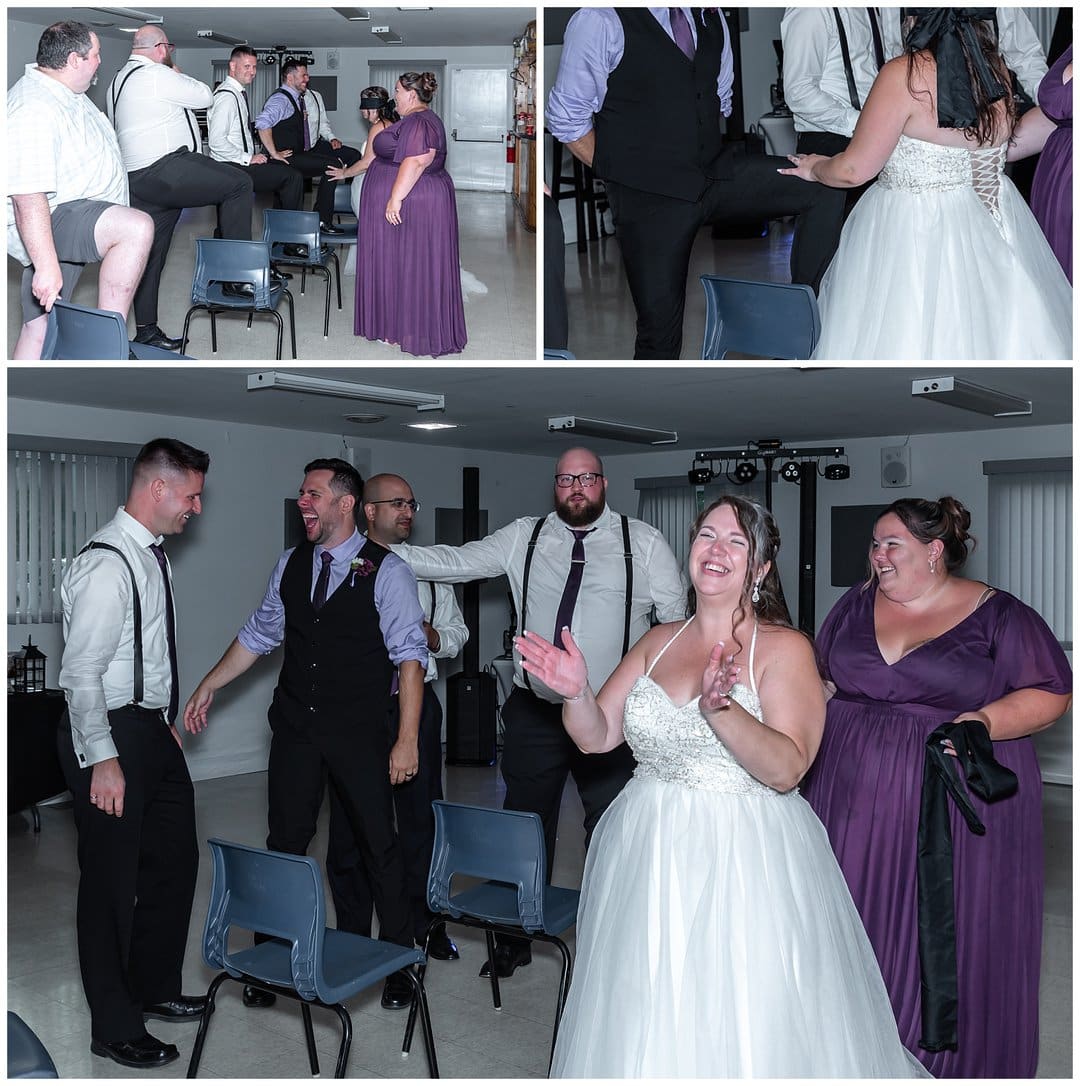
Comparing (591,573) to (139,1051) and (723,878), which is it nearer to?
(723,878)

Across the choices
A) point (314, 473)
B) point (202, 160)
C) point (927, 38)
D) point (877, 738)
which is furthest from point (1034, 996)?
point (202, 160)

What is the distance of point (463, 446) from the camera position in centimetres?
972

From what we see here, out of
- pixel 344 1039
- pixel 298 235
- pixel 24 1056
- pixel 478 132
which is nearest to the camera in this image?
pixel 24 1056

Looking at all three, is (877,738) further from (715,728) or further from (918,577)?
(715,728)

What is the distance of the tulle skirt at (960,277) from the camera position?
265 centimetres

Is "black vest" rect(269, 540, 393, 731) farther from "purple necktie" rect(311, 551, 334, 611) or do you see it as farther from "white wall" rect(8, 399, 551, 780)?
"white wall" rect(8, 399, 551, 780)

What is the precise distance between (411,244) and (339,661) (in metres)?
1.98

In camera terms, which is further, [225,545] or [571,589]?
[225,545]

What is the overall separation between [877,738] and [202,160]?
8.59 feet

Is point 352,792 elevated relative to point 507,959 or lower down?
elevated

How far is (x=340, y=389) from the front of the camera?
484 cm

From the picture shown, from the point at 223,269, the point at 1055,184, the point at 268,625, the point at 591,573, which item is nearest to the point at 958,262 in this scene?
the point at 1055,184

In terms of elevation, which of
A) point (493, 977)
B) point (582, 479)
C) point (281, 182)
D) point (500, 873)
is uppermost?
point (281, 182)

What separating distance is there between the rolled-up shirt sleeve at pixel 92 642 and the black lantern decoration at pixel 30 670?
148 inches
